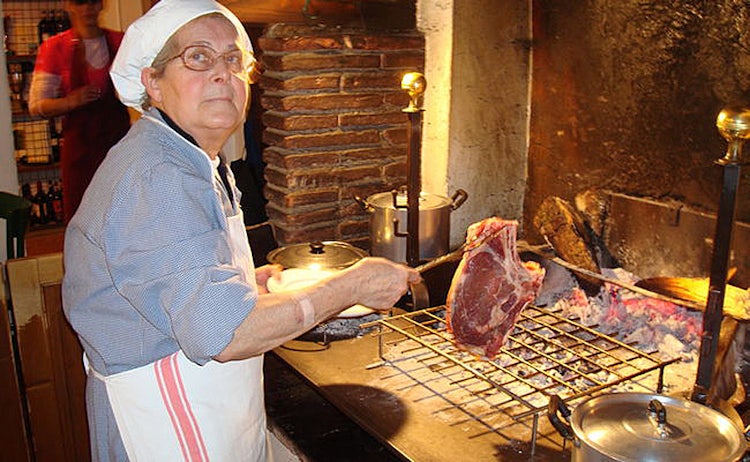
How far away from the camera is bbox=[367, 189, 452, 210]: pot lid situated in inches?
122

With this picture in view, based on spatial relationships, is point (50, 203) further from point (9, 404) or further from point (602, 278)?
point (602, 278)

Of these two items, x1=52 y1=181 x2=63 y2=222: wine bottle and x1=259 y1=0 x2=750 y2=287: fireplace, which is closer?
x1=259 y1=0 x2=750 y2=287: fireplace

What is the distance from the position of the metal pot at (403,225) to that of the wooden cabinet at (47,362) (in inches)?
50.8

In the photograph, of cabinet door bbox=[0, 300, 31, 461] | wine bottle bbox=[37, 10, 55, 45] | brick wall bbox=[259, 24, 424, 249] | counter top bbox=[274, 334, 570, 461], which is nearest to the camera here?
counter top bbox=[274, 334, 570, 461]

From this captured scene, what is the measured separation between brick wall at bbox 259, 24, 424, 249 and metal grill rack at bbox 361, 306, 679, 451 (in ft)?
3.03

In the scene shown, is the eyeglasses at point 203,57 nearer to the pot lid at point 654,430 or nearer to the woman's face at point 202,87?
the woman's face at point 202,87

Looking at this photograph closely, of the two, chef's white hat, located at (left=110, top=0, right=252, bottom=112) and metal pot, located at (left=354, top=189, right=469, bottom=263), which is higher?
chef's white hat, located at (left=110, top=0, right=252, bottom=112)

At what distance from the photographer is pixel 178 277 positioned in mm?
1632

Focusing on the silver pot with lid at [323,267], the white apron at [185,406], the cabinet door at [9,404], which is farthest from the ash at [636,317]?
the cabinet door at [9,404]

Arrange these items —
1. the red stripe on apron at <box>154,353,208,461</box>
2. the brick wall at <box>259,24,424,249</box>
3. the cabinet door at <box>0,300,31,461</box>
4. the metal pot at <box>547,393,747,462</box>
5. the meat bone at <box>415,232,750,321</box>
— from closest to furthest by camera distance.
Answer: the metal pot at <box>547,393,747,462</box> → the red stripe on apron at <box>154,353,208,461</box> → the meat bone at <box>415,232,750,321</box> → the cabinet door at <box>0,300,31,461</box> → the brick wall at <box>259,24,424,249</box>

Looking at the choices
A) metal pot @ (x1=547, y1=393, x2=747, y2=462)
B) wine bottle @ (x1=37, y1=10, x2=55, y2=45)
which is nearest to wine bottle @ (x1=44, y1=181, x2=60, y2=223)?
wine bottle @ (x1=37, y1=10, x2=55, y2=45)

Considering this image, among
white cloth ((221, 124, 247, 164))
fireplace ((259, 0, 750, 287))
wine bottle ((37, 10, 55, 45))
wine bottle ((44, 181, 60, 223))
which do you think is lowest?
wine bottle ((44, 181, 60, 223))

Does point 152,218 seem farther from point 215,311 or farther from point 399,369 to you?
point 399,369

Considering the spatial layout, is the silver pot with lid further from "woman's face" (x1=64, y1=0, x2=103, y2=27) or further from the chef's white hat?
"woman's face" (x1=64, y1=0, x2=103, y2=27)
